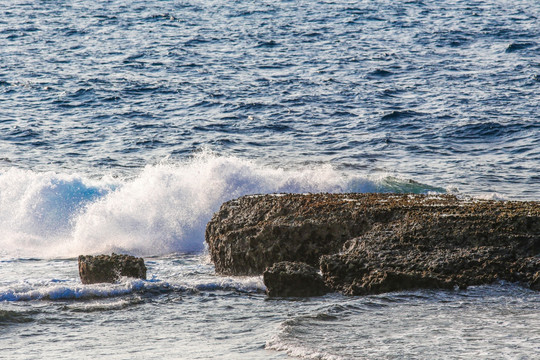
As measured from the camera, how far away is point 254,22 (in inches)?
1063

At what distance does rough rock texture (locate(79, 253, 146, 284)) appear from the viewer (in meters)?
7.18

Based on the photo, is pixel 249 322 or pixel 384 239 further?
pixel 384 239

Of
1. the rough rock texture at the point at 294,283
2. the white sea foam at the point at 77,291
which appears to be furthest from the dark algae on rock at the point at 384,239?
the white sea foam at the point at 77,291

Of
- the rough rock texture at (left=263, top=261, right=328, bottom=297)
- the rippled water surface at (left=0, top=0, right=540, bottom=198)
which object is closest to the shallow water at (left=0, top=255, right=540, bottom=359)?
the rough rock texture at (left=263, top=261, right=328, bottom=297)

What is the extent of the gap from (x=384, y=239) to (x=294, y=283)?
1021 mm

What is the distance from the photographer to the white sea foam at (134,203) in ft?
34.2

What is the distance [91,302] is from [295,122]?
10.5m

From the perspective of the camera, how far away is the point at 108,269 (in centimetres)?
720

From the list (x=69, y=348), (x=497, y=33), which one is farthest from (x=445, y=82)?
(x=69, y=348)

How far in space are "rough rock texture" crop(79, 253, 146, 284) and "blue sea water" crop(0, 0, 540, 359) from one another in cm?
23

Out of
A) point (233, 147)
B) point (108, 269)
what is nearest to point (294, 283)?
point (108, 269)

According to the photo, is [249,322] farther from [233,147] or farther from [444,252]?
[233,147]

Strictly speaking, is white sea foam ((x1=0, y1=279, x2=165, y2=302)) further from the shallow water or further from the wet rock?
the wet rock

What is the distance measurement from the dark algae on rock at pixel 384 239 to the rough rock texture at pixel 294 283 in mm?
128
